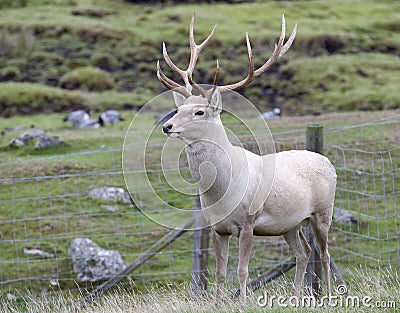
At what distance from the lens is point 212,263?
11625 mm

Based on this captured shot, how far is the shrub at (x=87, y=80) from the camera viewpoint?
32.5 metres

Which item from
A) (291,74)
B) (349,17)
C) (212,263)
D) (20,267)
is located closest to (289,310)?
(212,263)

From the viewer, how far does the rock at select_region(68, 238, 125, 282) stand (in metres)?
11.2

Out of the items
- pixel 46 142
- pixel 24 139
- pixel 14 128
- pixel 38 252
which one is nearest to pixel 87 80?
pixel 14 128

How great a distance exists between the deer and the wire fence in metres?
3.09

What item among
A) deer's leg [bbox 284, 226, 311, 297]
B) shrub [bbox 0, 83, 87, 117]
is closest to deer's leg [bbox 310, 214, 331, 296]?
deer's leg [bbox 284, 226, 311, 297]

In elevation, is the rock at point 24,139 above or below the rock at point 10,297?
below

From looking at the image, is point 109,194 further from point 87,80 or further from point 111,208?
point 87,80

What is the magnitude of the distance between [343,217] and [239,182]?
18.3ft

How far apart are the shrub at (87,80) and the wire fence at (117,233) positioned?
58.9 ft

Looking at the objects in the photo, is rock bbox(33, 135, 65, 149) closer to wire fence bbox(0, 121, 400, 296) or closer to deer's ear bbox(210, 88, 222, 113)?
wire fence bbox(0, 121, 400, 296)

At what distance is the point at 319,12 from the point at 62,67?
19.3m

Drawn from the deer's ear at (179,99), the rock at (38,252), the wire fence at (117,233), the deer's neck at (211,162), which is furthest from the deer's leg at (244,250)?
the rock at (38,252)

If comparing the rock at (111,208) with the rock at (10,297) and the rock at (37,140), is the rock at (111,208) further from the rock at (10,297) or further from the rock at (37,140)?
the rock at (37,140)
